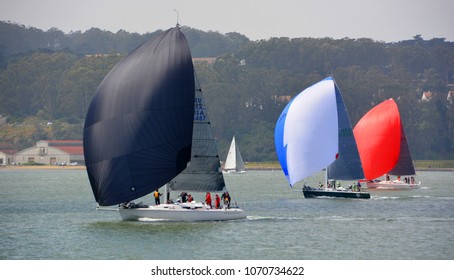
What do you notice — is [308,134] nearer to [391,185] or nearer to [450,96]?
[391,185]

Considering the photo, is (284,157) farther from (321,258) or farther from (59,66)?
(59,66)

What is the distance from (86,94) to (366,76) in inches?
1755

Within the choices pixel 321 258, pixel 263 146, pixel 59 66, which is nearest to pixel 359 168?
pixel 321 258

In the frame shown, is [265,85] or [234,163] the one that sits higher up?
[265,85]

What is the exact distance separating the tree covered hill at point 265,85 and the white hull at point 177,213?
10971 centimetres

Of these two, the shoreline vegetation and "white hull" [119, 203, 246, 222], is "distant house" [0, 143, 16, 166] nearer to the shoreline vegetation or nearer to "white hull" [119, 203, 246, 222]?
the shoreline vegetation

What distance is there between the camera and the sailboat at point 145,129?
125 ft

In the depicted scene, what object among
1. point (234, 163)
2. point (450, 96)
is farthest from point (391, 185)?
point (450, 96)

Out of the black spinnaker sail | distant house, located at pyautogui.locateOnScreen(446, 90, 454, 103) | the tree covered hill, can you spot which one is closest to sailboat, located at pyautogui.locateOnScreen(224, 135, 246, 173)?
the tree covered hill

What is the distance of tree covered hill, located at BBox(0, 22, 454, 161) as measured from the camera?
153 metres

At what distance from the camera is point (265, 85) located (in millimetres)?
162625

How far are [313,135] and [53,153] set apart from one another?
10390cm

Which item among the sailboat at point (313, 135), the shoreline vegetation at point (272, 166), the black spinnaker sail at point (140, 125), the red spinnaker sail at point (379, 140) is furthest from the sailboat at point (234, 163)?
the black spinnaker sail at point (140, 125)

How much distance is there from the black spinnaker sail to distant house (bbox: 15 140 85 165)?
115827 mm
